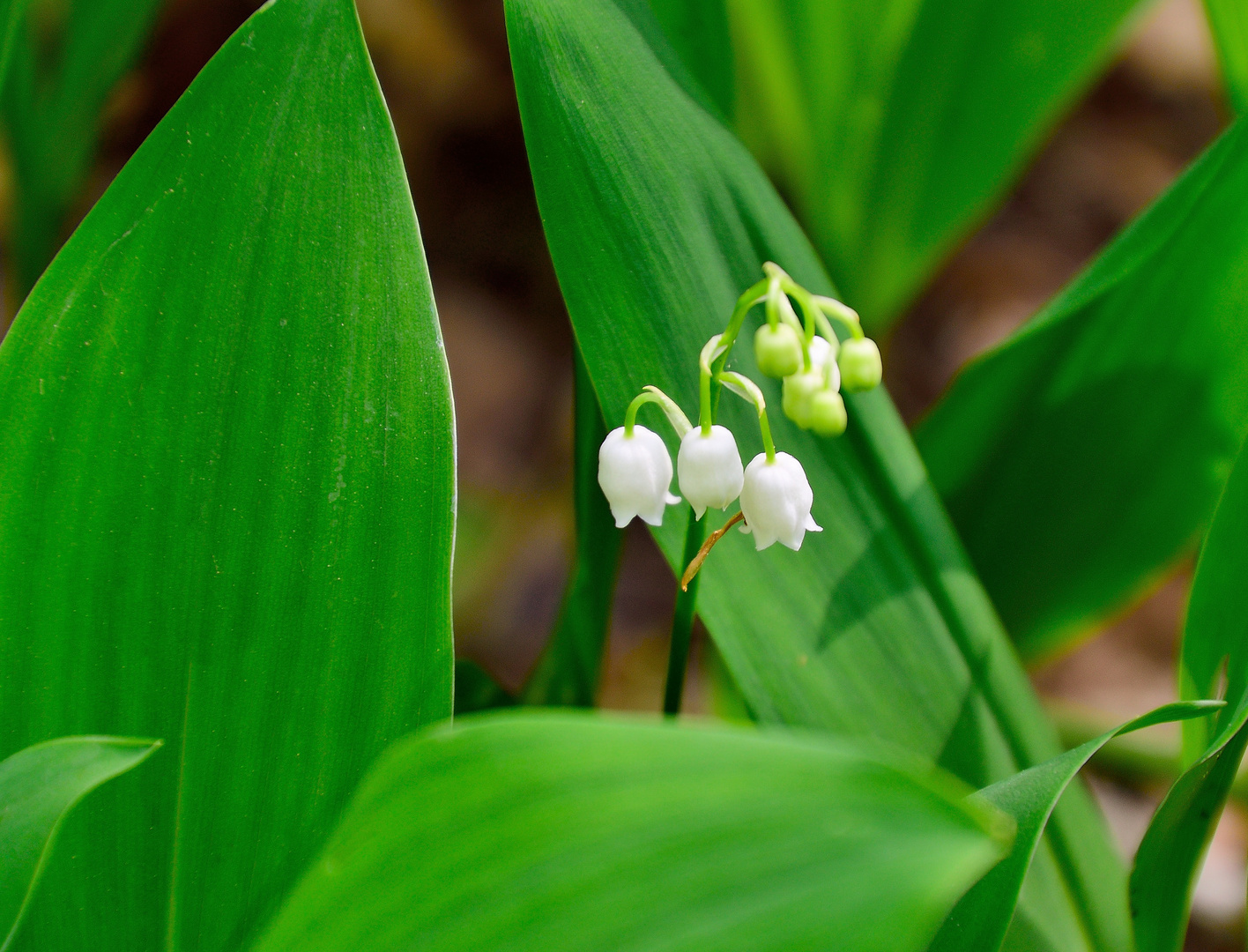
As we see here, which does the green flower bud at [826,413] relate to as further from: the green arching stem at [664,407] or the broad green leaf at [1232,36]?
the broad green leaf at [1232,36]

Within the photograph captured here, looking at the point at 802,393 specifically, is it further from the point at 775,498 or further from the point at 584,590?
the point at 584,590

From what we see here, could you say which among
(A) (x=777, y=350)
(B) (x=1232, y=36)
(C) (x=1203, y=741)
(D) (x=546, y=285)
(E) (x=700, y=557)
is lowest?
(C) (x=1203, y=741)

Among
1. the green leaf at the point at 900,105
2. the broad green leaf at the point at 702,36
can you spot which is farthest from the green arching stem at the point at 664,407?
the green leaf at the point at 900,105

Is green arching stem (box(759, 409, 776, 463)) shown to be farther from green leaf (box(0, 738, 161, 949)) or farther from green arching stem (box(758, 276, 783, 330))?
green leaf (box(0, 738, 161, 949))

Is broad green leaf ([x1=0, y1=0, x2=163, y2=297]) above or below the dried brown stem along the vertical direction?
above

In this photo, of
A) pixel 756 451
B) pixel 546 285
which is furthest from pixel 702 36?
pixel 546 285

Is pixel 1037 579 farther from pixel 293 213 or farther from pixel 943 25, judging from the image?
pixel 293 213

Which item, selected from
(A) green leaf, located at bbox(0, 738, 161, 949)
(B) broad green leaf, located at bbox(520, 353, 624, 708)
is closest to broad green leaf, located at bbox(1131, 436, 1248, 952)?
(B) broad green leaf, located at bbox(520, 353, 624, 708)
